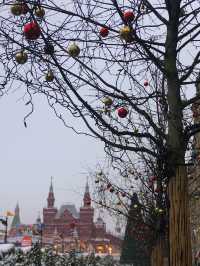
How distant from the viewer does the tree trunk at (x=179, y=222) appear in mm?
5000

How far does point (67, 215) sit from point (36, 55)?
11023 cm

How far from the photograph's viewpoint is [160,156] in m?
5.48

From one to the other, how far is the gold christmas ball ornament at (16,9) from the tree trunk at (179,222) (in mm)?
2237

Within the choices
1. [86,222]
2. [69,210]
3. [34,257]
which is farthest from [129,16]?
[69,210]

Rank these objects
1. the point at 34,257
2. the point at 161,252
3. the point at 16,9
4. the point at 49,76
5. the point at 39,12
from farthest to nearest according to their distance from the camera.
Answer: the point at 34,257 → the point at 161,252 → the point at 49,76 → the point at 39,12 → the point at 16,9

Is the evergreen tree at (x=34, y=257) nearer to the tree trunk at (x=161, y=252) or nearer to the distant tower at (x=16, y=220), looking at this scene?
the tree trunk at (x=161, y=252)

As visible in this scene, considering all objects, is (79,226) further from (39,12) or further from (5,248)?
(39,12)

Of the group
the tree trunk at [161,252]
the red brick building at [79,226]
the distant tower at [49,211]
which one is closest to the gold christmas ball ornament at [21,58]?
the tree trunk at [161,252]

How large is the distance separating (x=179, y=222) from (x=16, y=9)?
2.63 m

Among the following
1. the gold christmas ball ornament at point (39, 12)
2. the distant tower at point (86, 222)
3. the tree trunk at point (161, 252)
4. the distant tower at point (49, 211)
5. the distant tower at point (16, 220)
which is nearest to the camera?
the gold christmas ball ornament at point (39, 12)

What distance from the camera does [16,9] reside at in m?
5.08

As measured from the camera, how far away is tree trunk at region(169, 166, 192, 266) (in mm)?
5000

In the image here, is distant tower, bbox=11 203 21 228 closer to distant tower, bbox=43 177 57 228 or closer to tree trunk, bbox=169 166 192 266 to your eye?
distant tower, bbox=43 177 57 228

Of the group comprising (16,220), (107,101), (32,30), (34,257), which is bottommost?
(34,257)
